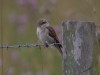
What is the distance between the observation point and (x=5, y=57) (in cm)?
781

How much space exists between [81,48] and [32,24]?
11.4 ft

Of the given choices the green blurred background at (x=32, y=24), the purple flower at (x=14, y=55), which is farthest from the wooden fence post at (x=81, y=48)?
the purple flower at (x=14, y=55)

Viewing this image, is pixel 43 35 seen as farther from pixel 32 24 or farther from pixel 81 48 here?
pixel 81 48

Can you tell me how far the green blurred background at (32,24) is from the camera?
7344 mm

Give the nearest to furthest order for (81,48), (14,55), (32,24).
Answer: (81,48)
(14,55)
(32,24)

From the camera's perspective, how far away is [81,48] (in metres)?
4.61

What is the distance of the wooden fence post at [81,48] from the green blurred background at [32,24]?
2351mm

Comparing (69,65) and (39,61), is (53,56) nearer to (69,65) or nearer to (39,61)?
(39,61)

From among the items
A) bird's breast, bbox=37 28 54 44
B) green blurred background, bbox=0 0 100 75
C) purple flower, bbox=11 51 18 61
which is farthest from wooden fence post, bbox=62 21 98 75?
purple flower, bbox=11 51 18 61

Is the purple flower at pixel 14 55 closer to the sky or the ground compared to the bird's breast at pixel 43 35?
closer to the ground

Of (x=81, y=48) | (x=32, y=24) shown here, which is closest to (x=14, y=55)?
(x=32, y=24)

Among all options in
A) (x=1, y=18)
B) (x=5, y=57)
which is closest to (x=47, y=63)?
(x=5, y=57)

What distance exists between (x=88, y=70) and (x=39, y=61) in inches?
112

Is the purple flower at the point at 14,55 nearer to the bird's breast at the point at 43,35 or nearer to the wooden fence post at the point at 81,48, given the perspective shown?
the bird's breast at the point at 43,35
